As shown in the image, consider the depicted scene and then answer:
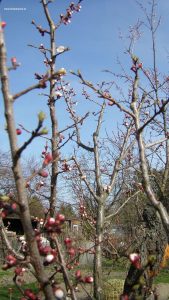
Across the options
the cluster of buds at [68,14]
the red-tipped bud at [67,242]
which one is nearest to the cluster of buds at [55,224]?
the red-tipped bud at [67,242]

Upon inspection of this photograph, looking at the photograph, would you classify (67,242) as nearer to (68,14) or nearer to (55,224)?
(55,224)

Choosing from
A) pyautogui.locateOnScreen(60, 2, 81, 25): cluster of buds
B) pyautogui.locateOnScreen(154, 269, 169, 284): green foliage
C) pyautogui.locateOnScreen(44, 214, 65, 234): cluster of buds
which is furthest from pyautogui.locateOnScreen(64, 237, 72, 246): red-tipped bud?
pyautogui.locateOnScreen(154, 269, 169, 284): green foliage

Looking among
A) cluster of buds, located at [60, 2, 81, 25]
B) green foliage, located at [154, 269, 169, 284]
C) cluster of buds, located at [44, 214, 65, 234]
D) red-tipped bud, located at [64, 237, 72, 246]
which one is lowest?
green foliage, located at [154, 269, 169, 284]

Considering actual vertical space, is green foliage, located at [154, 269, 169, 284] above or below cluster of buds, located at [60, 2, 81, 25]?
below

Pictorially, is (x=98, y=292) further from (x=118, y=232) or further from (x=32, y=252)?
(x=118, y=232)

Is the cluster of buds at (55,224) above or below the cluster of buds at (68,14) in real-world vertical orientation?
below

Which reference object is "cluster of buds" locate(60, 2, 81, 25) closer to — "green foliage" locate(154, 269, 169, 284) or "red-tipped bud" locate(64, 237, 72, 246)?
"red-tipped bud" locate(64, 237, 72, 246)

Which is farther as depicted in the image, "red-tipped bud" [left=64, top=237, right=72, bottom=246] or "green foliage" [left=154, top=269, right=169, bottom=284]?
"green foliage" [left=154, top=269, right=169, bottom=284]

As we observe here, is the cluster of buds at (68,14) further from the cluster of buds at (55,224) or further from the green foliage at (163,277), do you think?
the green foliage at (163,277)

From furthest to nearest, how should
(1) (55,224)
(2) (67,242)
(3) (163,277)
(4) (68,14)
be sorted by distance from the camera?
(3) (163,277)
(4) (68,14)
(2) (67,242)
(1) (55,224)

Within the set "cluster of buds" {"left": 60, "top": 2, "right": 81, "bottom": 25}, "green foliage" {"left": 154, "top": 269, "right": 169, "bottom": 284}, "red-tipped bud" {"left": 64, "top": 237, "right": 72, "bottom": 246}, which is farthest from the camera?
"green foliage" {"left": 154, "top": 269, "right": 169, "bottom": 284}

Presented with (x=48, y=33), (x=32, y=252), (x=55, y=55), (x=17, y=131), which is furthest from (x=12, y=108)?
(x=48, y=33)

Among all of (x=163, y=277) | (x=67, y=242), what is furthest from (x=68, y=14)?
(x=163, y=277)

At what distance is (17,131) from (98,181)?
2981mm
